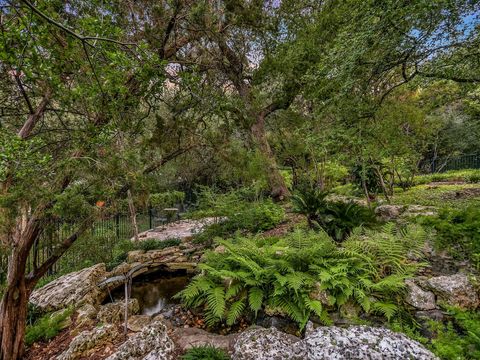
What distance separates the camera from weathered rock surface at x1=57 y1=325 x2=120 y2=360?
7.92 ft

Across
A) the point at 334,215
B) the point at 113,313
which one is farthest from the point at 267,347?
the point at 334,215

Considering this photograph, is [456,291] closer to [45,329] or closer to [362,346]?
[362,346]

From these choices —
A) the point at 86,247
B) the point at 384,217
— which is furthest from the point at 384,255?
the point at 86,247

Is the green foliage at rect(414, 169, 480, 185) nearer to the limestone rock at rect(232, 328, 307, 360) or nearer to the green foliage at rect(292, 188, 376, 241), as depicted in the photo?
the green foliage at rect(292, 188, 376, 241)

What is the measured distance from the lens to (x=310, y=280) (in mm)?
2812

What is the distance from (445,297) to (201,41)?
5.59 metres

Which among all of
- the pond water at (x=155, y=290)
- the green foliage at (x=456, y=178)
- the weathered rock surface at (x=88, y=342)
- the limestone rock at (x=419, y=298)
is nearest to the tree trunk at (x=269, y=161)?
the pond water at (x=155, y=290)

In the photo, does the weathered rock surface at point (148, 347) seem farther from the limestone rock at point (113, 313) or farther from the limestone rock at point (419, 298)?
the limestone rock at point (419, 298)

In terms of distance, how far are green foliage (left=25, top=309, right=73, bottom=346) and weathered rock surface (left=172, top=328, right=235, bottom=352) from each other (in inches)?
66.8

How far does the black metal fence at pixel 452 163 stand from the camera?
14352mm

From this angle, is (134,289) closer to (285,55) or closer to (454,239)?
(454,239)

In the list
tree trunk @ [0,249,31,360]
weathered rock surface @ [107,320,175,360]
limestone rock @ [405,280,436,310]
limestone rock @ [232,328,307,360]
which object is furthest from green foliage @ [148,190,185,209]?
limestone rock @ [405,280,436,310]

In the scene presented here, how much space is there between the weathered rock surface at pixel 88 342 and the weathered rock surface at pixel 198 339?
70 cm

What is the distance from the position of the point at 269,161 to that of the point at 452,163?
578 inches
